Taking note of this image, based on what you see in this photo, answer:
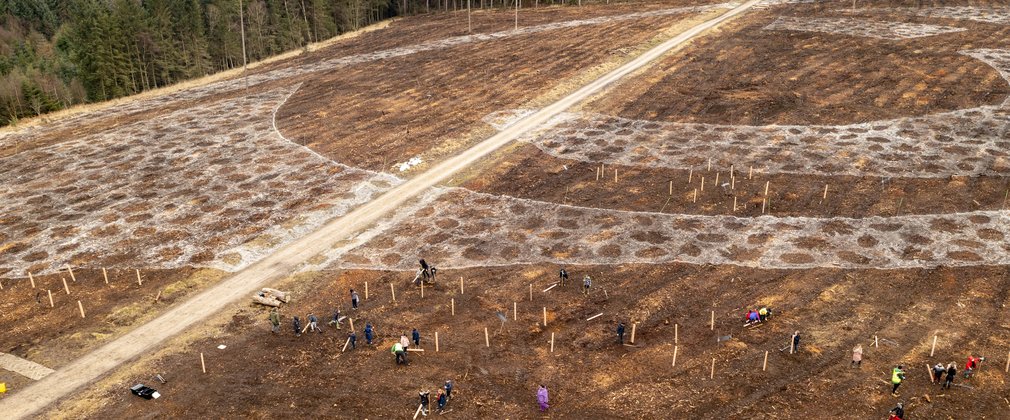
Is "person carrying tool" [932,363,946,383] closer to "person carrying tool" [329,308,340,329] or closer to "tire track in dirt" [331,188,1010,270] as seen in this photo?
"tire track in dirt" [331,188,1010,270]

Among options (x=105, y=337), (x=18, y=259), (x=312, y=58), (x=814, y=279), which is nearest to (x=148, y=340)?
(x=105, y=337)

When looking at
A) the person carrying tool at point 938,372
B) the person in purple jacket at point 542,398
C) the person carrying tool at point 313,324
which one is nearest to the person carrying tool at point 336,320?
the person carrying tool at point 313,324

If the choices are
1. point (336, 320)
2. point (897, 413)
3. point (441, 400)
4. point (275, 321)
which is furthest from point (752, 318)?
point (275, 321)

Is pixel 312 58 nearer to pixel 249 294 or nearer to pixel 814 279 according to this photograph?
pixel 249 294

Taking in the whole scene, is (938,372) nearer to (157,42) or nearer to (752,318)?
(752,318)

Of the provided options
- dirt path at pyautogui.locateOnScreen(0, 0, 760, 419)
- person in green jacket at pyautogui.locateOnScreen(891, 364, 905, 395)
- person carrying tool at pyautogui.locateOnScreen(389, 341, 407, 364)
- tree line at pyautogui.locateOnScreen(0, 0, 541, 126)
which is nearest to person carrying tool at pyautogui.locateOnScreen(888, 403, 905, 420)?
person in green jacket at pyautogui.locateOnScreen(891, 364, 905, 395)

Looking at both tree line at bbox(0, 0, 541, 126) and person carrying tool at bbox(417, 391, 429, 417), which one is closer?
Answer: person carrying tool at bbox(417, 391, 429, 417)

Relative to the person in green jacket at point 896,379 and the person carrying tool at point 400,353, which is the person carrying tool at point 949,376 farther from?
the person carrying tool at point 400,353
